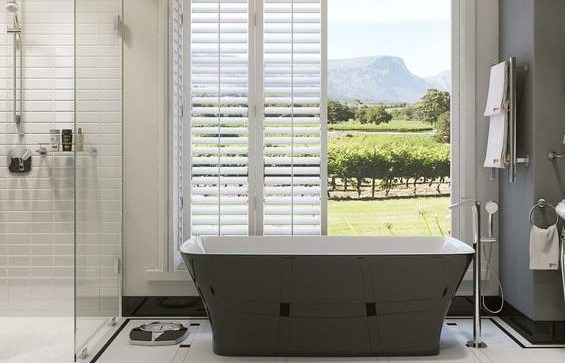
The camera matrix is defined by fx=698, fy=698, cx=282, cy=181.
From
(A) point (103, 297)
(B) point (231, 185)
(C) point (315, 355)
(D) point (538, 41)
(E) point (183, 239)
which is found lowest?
(C) point (315, 355)

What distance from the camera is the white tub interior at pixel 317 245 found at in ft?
14.8

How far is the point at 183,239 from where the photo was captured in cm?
484

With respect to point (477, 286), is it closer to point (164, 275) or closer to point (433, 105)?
point (164, 275)

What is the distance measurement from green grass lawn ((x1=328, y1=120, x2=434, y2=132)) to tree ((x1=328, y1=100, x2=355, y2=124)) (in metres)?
0.04

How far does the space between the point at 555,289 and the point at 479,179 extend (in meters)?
0.95

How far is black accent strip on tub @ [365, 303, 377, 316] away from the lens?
380 centimetres

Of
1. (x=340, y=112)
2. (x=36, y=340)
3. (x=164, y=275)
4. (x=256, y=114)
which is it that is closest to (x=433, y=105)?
(x=340, y=112)

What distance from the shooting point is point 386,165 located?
698 centimetres

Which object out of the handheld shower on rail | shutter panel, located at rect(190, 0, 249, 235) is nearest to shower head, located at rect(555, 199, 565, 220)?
shutter panel, located at rect(190, 0, 249, 235)

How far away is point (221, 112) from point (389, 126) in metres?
2.61

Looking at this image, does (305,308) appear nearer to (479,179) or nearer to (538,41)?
(479,179)

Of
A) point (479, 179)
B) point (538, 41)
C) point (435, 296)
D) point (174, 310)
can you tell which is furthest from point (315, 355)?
point (538, 41)

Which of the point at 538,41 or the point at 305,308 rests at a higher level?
the point at 538,41

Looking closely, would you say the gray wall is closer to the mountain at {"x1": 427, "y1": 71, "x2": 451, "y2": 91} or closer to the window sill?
the window sill
